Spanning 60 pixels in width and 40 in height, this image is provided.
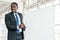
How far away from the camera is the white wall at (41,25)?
2.99 m

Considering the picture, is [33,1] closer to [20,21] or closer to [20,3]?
[20,3]

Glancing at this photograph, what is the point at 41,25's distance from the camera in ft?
10.7

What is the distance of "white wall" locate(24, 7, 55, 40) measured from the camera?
9.82 feet

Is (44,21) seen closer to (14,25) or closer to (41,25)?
(41,25)

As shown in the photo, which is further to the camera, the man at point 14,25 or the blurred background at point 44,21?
the blurred background at point 44,21

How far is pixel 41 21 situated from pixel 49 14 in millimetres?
304

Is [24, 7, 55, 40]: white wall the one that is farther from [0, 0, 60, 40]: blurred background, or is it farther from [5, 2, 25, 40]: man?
[5, 2, 25, 40]: man

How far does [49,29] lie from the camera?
3.05 m

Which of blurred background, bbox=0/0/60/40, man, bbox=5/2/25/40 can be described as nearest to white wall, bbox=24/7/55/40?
blurred background, bbox=0/0/60/40

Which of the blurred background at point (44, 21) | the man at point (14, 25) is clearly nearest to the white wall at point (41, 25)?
the blurred background at point (44, 21)

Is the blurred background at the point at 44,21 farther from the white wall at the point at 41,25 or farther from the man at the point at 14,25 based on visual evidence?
the man at the point at 14,25

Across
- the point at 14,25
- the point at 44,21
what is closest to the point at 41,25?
the point at 44,21

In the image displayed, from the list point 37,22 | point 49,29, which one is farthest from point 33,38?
point 49,29

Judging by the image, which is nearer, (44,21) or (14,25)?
(14,25)
